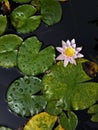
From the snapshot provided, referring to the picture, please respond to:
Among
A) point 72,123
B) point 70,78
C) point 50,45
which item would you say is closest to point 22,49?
point 50,45

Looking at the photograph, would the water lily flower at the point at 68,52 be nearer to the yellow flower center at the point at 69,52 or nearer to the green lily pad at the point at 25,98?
the yellow flower center at the point at 69,52

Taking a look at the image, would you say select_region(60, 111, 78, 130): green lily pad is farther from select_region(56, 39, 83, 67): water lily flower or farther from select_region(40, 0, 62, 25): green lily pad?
select_region(40, 0, 62, 25): green lily pad

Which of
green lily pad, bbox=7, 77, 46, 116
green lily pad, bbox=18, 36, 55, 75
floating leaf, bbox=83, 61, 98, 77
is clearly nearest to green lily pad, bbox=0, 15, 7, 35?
green lily pad, bbox=18, 36, 55, 75

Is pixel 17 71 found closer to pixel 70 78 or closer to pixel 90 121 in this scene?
pixel 70 78

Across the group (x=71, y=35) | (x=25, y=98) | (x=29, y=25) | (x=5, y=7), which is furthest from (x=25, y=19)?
(x=25, y=98)

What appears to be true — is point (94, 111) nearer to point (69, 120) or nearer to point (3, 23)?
point (69, 120)

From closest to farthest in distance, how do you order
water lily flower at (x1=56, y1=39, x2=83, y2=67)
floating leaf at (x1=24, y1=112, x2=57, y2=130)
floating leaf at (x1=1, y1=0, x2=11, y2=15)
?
floating leaf at (x1=24, y1=112, x2=57, y2=130) < water lily flower at (x1=56, y1=39, x2=83, y2=67) < floating leaf at (x1=1, y1=0, x2=11, y2=15)
